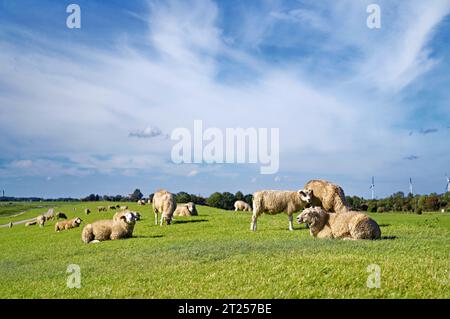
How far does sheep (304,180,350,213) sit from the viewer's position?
82.0 feet

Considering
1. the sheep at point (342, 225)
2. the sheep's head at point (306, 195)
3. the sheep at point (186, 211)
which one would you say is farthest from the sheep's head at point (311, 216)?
the sheep at point (186, 211)

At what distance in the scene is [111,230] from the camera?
26.1m

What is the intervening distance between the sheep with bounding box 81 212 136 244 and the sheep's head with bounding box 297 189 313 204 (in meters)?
10.0

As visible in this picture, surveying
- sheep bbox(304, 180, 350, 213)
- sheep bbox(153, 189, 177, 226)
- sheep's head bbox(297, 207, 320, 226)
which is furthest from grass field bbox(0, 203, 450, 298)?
sheep bbox(153, 189, 177, 226)

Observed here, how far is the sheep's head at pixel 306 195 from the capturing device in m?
25.2

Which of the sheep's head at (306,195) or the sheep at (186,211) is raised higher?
the sheep's head at (306,195)

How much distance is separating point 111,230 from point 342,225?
14.2m

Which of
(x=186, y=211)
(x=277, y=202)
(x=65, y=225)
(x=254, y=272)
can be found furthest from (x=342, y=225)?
(x=65, y=225)

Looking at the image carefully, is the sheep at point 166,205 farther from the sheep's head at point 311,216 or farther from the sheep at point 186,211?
the sheep's head at point 311,216

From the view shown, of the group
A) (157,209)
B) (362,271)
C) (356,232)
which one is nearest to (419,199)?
(157,209)

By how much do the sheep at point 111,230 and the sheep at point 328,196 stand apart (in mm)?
10888

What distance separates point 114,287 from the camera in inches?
466
